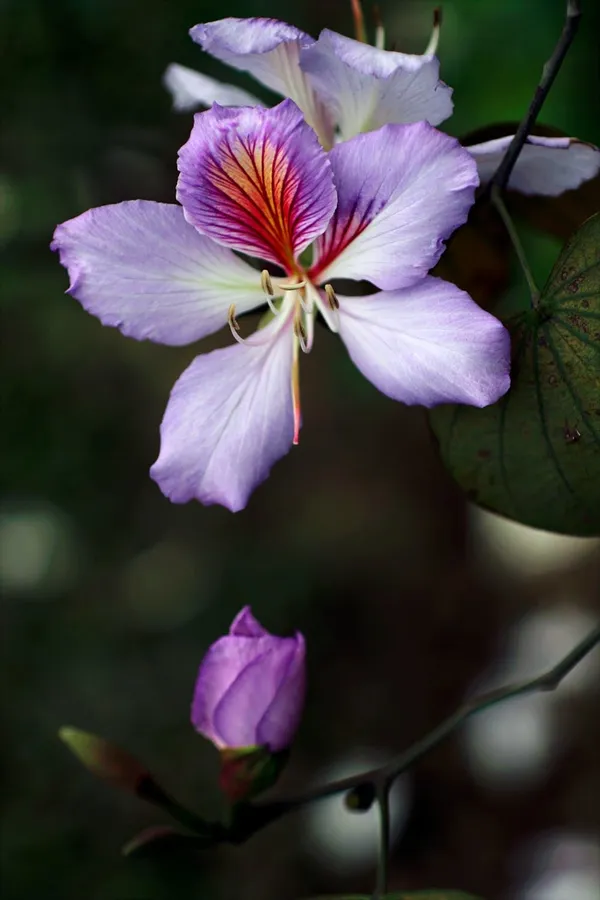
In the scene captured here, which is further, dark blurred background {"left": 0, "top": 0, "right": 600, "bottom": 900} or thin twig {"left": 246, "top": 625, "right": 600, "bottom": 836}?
dark blurred background {"left": 0, "top": 0, "right": 600, "bottom": 900}

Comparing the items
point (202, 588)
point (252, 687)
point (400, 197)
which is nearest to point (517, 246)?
point (400, 197)

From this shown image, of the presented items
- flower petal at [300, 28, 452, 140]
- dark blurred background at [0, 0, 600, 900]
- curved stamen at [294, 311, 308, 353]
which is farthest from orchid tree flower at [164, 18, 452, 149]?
dark blurred background at [0, 0, 600, 900]

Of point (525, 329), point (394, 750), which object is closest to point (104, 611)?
point (394, 750)

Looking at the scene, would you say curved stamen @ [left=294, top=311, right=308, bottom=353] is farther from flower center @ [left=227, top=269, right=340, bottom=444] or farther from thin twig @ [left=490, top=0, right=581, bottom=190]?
thin twig @ [left=490, top=0, right=581, bottom=190]

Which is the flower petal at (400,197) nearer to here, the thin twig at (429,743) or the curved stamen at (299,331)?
the curved stamen at (299,331)

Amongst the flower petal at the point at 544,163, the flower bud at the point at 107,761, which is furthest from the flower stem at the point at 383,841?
the flower petal at the point at 544,163
